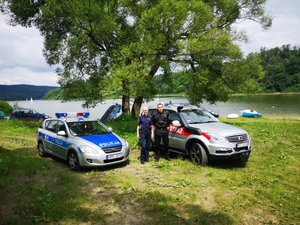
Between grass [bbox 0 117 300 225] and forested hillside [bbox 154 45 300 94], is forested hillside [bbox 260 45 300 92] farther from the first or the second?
grass [bbox 0 117 300 225]

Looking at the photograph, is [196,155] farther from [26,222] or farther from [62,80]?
[62,80]

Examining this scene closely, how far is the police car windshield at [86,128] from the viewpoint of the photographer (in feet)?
35.8

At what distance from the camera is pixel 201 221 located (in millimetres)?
6039

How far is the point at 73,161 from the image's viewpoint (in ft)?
33.9

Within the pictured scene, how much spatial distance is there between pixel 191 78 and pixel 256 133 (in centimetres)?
642

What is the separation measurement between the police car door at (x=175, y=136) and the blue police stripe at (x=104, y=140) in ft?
6.91

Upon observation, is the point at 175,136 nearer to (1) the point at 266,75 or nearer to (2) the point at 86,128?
(2) the point at 86,128

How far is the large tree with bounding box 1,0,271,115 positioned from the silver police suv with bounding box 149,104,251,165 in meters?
6.06

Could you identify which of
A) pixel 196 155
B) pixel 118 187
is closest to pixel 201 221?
pixel 118 187

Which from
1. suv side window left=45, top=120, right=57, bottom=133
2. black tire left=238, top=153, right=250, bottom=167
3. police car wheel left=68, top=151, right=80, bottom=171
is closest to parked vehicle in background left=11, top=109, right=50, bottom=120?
suv side window left=45, top=120, right=57, bottom=133

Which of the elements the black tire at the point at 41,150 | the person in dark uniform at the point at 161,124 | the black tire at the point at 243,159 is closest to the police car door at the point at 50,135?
the black tire at the point at 41,150

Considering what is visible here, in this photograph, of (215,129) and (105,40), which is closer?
(215,129)

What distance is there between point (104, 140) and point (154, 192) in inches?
131

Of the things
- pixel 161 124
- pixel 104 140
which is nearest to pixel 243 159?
pixel 161 124
